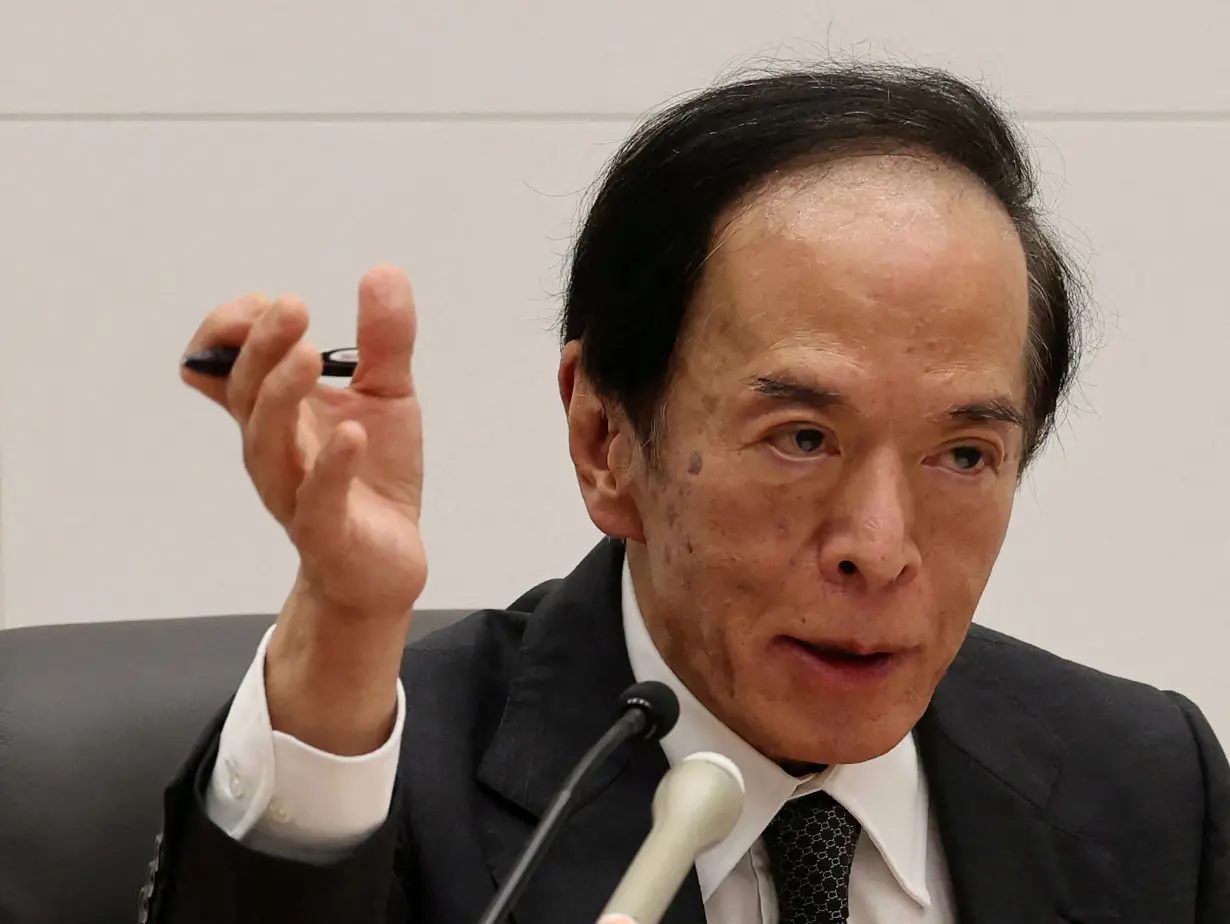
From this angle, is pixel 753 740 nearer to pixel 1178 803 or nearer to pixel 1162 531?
pixel 1178 803

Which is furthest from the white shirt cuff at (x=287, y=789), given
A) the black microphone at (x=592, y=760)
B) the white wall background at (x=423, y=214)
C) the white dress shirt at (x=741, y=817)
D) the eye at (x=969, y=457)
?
the white wall background at (x=423, y=214)

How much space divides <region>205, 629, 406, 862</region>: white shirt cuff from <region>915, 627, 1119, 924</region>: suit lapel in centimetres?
54

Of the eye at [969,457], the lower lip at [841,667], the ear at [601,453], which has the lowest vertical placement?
the lower lip at [841,667]

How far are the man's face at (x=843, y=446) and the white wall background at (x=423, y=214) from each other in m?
0.93

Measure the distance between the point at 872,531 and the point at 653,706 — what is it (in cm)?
26

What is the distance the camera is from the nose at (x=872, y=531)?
0.99 m

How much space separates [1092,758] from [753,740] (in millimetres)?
365

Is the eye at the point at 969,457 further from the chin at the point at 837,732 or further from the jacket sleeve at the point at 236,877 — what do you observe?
the jacket sleeve at the point at 236,877

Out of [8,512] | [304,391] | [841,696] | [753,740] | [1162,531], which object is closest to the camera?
[304,391]

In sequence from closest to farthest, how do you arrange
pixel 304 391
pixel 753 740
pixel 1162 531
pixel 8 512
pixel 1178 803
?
pixel 304 391 < pixel 753 740 < pixel 1178 803 < pixel 8 512 < pixel 1162 531

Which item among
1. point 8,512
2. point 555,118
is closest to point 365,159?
point 555,118

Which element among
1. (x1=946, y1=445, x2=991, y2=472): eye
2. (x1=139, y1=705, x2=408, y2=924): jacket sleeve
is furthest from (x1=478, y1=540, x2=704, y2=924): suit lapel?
(x1=946, y1=445, x2=991, y2=472): eye

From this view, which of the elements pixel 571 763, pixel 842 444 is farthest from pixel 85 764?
pixel 842 444

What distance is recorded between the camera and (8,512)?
1931mm
